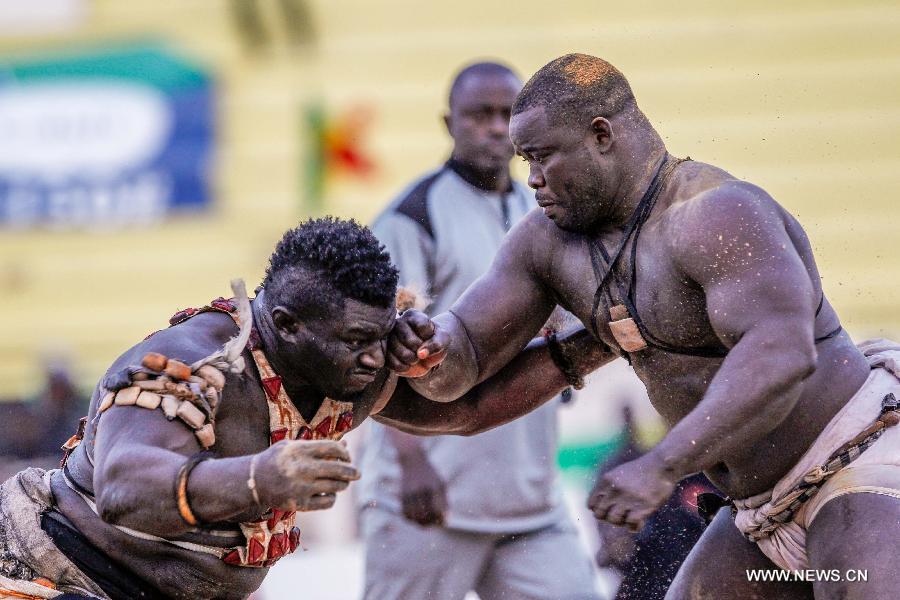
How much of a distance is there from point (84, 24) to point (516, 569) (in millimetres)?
7500

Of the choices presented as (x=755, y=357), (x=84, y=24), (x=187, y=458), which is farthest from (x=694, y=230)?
(x=84, y=24)

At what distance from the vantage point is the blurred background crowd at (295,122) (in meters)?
11.1

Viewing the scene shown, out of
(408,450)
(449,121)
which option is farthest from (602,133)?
(449,121)

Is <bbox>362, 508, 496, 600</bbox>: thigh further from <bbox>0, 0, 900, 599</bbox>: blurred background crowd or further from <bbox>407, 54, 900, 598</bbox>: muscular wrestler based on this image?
<bbox>0, 0, 900, 599</bbox>: blurred background crowd

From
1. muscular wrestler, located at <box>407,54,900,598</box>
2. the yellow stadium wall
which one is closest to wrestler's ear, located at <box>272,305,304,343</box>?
muscular wrestler, located at <box>407,54,900,598</box>

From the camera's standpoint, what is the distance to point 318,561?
774cm

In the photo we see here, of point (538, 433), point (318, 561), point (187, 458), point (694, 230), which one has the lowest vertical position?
point (318, 561)

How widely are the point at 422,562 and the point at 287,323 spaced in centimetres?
209

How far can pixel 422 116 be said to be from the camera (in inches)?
449

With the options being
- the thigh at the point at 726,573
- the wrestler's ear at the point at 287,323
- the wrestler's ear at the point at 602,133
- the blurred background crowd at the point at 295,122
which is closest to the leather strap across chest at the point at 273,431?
the wrestler's ear at the point at 287,323

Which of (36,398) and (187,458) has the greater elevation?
(187,458)

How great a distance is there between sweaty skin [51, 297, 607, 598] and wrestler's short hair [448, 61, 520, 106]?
1922mm

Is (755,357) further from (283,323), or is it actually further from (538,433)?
(538,433)

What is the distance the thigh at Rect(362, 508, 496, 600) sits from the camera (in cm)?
582
